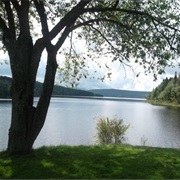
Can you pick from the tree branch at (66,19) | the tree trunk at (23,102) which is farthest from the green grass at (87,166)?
the tree branch at (66,19)

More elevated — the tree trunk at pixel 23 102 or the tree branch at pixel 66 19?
the tree branch at pixel 66 19

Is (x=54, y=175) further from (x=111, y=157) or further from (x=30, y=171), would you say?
(x=111, y=157)

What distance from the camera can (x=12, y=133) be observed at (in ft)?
29.9

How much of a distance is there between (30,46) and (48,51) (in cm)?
65

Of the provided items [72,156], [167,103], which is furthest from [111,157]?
[167,103]

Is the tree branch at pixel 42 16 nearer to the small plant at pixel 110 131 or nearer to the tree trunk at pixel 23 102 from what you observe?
the tree trunk at pixel 23 102

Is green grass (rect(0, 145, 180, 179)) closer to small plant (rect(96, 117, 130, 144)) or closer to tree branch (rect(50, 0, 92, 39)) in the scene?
tree branch (rect(50, 0, 92, 39))

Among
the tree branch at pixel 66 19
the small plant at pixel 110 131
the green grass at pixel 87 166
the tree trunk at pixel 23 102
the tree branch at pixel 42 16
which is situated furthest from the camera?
the small plant at pixel 110 131

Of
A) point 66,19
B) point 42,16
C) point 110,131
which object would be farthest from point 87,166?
point 110,131

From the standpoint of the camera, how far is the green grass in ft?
23.6

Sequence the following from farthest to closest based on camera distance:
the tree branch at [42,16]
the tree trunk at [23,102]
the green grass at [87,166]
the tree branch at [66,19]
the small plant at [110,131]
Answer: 1. the small plant at [110,131]
2. the tree branch at [42,16]
3. the tree branch at [66,19]
4. the tree trunk at [23,102]
5. the green grass at [87,166]

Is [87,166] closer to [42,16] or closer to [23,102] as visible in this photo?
[23,102]

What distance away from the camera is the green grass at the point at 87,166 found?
7.19 metres

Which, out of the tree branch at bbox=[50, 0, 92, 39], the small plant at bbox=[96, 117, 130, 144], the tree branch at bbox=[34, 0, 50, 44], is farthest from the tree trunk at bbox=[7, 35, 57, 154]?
the small plant at bbox=[96, 117, 130, 144]
